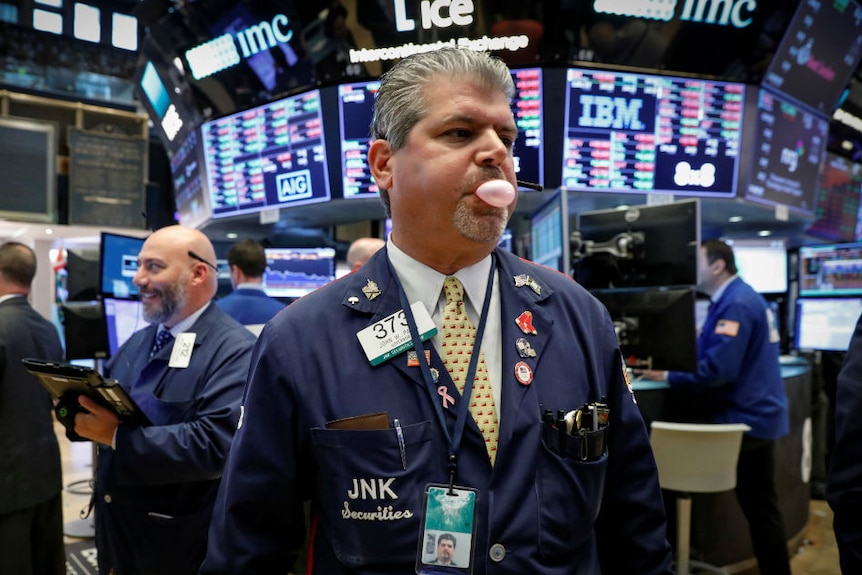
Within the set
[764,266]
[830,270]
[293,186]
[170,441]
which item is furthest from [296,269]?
[830,270]

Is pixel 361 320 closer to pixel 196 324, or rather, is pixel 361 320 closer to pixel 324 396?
pixel 324 396

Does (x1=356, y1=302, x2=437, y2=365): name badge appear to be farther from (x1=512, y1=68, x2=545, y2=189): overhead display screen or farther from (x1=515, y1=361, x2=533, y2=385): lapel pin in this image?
(x1=512, y1=68, x2=545, y2=189): overhead display screen

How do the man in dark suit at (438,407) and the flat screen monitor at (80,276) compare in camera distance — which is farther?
the flat screen monitor at (80,276)

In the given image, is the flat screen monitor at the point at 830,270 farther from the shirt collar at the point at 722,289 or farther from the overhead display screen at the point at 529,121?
the overhead display screen at the point at 529,121

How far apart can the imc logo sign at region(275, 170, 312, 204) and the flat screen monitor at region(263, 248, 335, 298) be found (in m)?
0.76

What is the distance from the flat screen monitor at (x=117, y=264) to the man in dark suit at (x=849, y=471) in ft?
11.4

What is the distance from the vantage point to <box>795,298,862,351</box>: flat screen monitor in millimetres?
5418

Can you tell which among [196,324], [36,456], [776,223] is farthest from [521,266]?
[776,223]

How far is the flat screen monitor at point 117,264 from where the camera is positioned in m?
3.71

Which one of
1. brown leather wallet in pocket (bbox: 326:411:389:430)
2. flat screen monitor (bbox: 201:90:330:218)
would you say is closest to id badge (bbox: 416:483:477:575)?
brown leather wallet in pocket (bbox: 326:411:389:430)

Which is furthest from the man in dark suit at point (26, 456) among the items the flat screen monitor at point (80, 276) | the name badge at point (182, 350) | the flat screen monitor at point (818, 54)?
the flat screen monitor at point (818, 54)

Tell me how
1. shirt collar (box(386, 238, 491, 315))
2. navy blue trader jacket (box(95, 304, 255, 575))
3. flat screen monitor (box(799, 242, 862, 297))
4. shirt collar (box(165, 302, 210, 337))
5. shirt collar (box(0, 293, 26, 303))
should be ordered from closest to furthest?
shirt collar (box(386, 238, 491, 315))
navy blue trader jacket (box(95, 304, 255, 575))
shirt collar (box(165, 302, 210, 337))
shirt collar (box(0, 293, 26, 303))
flat screen monitor (box(799, 242, 862, 297))

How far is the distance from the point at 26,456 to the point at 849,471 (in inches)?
126

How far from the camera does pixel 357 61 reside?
162 inches
